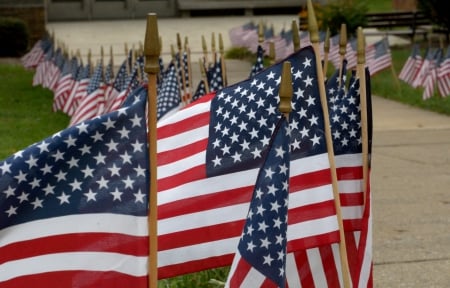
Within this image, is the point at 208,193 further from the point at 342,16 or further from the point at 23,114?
the point at 342,16

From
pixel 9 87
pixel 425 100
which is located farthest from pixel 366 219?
pixel 9 87

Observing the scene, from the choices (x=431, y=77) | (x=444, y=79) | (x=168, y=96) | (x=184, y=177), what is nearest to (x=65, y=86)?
(x=431, y=77)

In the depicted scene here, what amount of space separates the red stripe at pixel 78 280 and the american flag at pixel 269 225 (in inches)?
18.3

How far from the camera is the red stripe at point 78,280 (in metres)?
4.21

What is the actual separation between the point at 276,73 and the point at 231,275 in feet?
3.45

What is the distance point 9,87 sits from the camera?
72.6 feet

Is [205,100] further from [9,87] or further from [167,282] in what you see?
[9,87]

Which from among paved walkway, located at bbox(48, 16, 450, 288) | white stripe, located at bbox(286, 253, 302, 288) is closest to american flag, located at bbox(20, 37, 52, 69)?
paved walkway, located at bbox(48, 16, 450, 288)

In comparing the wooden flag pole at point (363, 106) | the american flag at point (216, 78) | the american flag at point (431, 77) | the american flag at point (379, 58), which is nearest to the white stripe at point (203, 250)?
the wooden flag pole at point (363, 106)

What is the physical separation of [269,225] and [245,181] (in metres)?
0.75

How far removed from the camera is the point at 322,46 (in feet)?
70.5

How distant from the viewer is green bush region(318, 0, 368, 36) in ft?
87.2

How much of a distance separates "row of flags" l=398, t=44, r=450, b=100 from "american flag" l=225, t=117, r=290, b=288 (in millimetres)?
13727

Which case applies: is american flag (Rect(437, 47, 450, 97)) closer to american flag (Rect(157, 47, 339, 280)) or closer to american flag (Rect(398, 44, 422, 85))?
american flag (Rect(398, 44, 422, 85))
